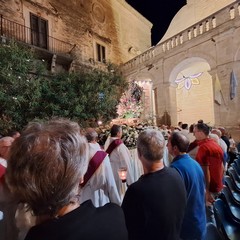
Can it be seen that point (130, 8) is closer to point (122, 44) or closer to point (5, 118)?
point (122, 44)

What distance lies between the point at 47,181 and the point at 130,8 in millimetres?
21574

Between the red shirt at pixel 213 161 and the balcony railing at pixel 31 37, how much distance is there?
1095cm

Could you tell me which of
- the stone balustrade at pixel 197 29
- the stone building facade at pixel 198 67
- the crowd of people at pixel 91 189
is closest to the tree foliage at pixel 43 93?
the stone building facade at pixel 198 67

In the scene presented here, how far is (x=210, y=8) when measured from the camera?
46.4 feet

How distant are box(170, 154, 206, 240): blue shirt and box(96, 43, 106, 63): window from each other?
1602cm

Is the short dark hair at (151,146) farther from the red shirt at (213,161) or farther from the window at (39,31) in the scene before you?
→ the window at (39,31)

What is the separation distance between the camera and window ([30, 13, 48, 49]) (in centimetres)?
1320

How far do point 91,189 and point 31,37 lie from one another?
41.7 feet

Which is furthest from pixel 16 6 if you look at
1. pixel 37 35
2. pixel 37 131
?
pixel 37 131

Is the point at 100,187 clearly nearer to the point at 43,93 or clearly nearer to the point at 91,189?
the point at 91,189

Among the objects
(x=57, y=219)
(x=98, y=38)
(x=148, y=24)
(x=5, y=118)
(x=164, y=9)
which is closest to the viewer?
(x=57, y=219)

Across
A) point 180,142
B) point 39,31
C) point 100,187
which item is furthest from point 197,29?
point 100,187

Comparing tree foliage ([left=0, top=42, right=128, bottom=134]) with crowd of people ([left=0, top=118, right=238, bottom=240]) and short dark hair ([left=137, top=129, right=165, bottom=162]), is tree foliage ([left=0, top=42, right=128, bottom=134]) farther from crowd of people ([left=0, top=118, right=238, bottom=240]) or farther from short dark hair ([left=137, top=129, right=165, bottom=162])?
short dark hair ([left=137, top=129, right=165, bottom=162])

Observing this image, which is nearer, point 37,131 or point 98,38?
point 37,131
